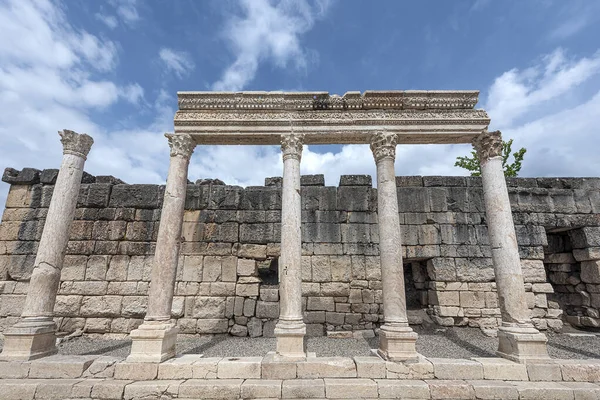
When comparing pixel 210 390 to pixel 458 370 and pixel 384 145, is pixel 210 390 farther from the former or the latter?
pixel 384 145

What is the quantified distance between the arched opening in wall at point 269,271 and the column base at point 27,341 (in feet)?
16.9

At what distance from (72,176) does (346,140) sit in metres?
6.16

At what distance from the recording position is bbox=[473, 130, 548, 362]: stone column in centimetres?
508

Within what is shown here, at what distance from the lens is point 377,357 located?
529 cm

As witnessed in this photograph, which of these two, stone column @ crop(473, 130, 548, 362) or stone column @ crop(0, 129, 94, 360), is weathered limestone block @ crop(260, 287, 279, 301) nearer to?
stone column @ crop(0, 129, 94, 360)

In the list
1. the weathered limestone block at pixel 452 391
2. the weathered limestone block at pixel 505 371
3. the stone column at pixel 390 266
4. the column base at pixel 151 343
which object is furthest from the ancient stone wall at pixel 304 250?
the weathered limestone block at pixel 452 391

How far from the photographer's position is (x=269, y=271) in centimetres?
942

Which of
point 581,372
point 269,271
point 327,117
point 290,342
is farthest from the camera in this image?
point 269,271

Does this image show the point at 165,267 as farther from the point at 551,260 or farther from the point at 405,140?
the point at 551,260

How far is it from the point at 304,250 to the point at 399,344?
3.84m

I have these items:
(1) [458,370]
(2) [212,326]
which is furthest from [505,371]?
(2) [212,326]

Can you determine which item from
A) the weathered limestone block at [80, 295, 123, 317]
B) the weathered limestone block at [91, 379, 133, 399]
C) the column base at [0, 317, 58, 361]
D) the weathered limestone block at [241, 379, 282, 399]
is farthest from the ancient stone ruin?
the weathered limestone block at [241, 379, 282, 399]

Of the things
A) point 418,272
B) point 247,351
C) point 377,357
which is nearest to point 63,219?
point 247,351

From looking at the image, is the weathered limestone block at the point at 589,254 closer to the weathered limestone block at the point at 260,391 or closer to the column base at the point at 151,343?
the weathered limestone block at the point at 260,391
